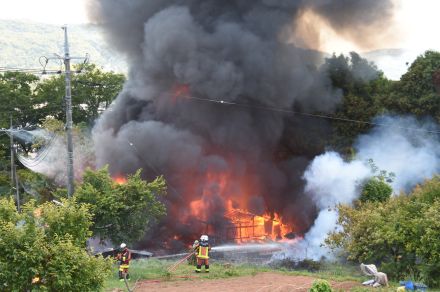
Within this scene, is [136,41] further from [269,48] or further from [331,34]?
[331,34]

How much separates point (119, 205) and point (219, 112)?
54.8 feet

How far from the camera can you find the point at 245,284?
19.7m

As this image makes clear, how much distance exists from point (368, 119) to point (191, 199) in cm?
1266

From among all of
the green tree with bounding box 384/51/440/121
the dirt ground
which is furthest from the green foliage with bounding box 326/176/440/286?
the green tree with bounding box 384/51/440/121

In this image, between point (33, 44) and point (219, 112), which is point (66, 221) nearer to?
point (219, 112)

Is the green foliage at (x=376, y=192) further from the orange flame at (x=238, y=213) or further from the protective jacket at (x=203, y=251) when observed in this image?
the protective jacket at (x=203, y=251)

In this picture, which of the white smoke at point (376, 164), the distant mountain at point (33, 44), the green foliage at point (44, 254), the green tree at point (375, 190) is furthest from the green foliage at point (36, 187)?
the distant mountain at point (33, 44)

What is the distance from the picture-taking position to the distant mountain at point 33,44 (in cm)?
14375

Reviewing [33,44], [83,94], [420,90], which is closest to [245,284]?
[420,90]

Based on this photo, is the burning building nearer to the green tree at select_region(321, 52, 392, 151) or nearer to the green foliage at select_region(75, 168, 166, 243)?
the green tree at select_region(321, 52, 392, 151)

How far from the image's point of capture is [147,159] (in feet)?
123

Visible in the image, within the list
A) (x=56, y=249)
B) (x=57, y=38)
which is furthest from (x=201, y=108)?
(x=57, y=38)

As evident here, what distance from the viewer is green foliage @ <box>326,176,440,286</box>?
1856 cm

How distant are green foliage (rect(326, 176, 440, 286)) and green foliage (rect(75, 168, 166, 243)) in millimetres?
7756
